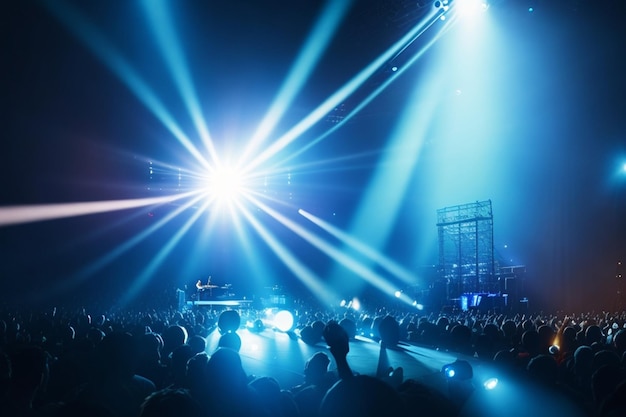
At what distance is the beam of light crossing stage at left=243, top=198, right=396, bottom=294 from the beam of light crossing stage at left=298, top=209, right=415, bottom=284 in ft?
3.30

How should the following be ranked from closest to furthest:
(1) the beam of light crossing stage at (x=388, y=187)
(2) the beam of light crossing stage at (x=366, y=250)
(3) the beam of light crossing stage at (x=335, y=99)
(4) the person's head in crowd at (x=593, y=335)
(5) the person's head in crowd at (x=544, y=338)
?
(5) the person's head in crowd at (x=544, y=338), (4) the person's head in crowd at (x=593, y=335), (3) the beam of light crossing stage at (x=335, y=99), (1) the beam of light crossing stage at (x=388, y=187), (2) the beam of light crossing stage at (x=366, y=250)

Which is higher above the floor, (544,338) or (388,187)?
(388,187)

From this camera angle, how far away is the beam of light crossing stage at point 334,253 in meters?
32.0

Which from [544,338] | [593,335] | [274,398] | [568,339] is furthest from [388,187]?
[274,398]

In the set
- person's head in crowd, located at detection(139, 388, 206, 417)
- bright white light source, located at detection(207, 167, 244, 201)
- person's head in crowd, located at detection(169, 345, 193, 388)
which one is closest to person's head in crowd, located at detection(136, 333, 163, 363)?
person's head in crowd, located at detection(169, 345, 193, 388)

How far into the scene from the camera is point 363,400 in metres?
2.12

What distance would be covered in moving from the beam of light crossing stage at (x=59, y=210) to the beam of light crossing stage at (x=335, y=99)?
8.77 m

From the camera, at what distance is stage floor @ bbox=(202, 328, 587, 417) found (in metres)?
3.14

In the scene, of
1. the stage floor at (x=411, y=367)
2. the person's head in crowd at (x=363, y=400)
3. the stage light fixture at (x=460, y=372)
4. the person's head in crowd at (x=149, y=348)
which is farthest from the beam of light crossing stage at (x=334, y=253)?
the person's head in crowd at (x=363, y=400)

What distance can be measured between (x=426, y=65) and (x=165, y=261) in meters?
20.1

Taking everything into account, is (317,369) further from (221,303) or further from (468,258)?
(468,258)

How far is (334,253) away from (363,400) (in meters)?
32.9

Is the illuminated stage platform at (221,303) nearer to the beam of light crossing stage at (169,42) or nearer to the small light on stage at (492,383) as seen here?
the beam of light crossing stage at (169,42)

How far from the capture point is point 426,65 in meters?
17.3
